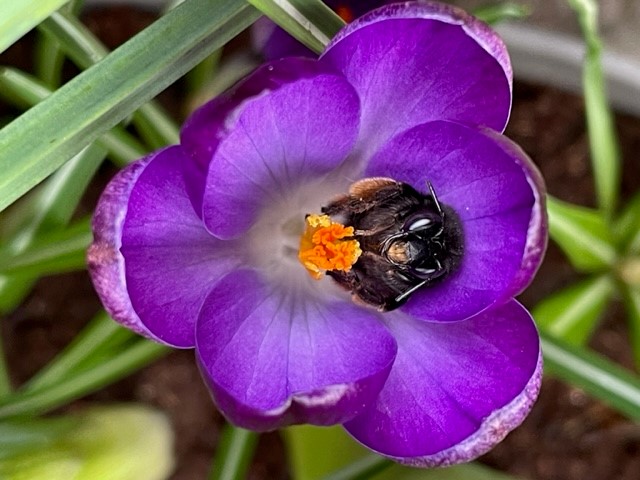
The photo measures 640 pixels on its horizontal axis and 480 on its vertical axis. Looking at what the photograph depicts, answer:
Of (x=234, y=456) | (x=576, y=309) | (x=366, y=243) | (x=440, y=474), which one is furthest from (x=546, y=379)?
(x=366, y=243)

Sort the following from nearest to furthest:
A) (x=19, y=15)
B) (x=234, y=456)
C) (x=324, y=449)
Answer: (x=19, y=15), (x=234, y=456), (x=324, y=449)

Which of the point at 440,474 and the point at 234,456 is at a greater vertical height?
the point at 234,456

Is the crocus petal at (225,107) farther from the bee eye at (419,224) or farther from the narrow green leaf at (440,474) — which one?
the narrow green leaf at (440,474)

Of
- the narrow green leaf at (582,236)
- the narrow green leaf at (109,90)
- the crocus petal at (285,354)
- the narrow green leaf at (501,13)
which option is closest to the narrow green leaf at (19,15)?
the narrow green leaf at (109,90)

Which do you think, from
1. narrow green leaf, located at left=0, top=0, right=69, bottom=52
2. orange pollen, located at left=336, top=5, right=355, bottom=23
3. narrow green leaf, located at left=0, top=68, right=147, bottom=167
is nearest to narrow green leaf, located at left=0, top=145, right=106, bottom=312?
narrow green leaf, located at left=0, top=68, right=147, bottom=167

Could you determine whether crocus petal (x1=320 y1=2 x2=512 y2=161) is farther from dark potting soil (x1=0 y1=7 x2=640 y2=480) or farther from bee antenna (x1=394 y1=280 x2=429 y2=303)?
dark potting soil (x1=0 y1=7 x2=640 y2=480)

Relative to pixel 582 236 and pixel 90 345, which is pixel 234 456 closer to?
pixel 90 345

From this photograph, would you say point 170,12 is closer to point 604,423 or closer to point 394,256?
point 394,256
